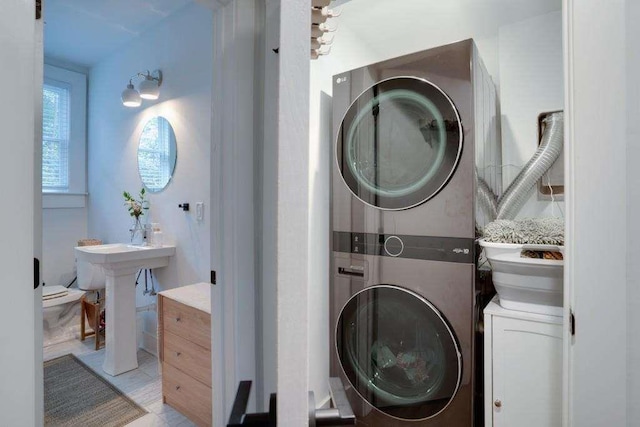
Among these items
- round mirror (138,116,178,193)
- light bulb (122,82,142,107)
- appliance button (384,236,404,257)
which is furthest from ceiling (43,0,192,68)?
appliance button (384,236,404,257)

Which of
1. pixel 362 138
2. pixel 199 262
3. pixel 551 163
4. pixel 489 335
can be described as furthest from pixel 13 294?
pixel 551 163

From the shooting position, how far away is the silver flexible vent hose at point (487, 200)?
143 centimetres

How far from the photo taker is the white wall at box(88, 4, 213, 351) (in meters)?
2.20

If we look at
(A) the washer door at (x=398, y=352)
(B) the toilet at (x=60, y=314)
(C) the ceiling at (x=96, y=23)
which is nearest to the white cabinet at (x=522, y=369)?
(A) the washer door at (x=398, y=352)

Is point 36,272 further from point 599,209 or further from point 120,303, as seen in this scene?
point 120,303

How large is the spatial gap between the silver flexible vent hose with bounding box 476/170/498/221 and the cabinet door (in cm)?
55

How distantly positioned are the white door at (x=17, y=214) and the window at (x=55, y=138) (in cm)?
319

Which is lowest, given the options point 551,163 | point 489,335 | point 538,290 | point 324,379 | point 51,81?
point 324,379

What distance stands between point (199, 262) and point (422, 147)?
1.75 metres

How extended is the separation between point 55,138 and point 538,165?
4.23 m

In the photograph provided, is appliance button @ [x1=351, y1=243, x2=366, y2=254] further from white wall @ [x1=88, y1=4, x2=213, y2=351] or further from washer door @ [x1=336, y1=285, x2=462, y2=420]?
white wall @ [x1=88, y1=4, x2=213, y2=351]

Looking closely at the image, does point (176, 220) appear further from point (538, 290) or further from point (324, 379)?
point (538, 290)

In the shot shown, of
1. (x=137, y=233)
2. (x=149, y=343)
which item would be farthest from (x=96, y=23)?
(x=149, y=343)

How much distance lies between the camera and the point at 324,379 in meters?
1.72
